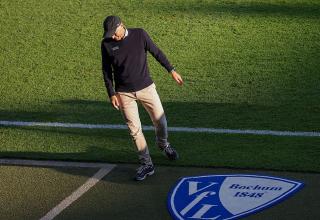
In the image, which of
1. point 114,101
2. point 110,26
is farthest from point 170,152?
point 110,26

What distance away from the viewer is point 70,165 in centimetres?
845

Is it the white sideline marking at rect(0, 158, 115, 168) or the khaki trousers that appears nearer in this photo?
the khaki trousers

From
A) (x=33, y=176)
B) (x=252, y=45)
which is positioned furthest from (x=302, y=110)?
(x=33, y=176)

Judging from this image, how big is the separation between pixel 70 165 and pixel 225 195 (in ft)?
6.52

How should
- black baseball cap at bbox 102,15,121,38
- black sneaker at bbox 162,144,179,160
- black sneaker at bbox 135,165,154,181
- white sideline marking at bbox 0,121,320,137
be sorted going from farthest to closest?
white sideline marking at bbox 0,121,320,137
black sneaker at bbox 162,144,179,160
black sneaker at bbox 135,165,154,181
black baseball cap at bbox 102,15,121,38

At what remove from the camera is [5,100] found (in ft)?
35.0

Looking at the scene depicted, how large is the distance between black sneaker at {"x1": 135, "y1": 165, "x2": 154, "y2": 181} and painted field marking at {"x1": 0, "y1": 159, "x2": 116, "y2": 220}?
0.44 m

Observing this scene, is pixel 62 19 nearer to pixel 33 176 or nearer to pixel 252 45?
pixel 252 45

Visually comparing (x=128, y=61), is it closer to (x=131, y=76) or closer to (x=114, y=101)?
(x=131, y=76)

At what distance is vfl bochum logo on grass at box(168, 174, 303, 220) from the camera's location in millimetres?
7078

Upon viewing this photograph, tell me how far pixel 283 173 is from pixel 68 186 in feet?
7.48

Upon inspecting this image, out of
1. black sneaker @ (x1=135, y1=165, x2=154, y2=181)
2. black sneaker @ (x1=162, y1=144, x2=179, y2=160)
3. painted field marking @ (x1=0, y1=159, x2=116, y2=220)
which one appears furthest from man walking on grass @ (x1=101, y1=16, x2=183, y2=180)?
painted field marking @ (x1=0, y1=159, x2=116, y2=220)

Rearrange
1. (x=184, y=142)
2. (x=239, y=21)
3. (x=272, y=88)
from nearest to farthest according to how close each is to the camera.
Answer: (x=184, y=142) < (x=272, y=88) < (x=239, y=21)

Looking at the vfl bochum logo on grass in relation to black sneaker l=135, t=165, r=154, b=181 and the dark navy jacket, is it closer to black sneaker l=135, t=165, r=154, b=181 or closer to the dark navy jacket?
black sneaker l=135, t=165, r=154, b=181
